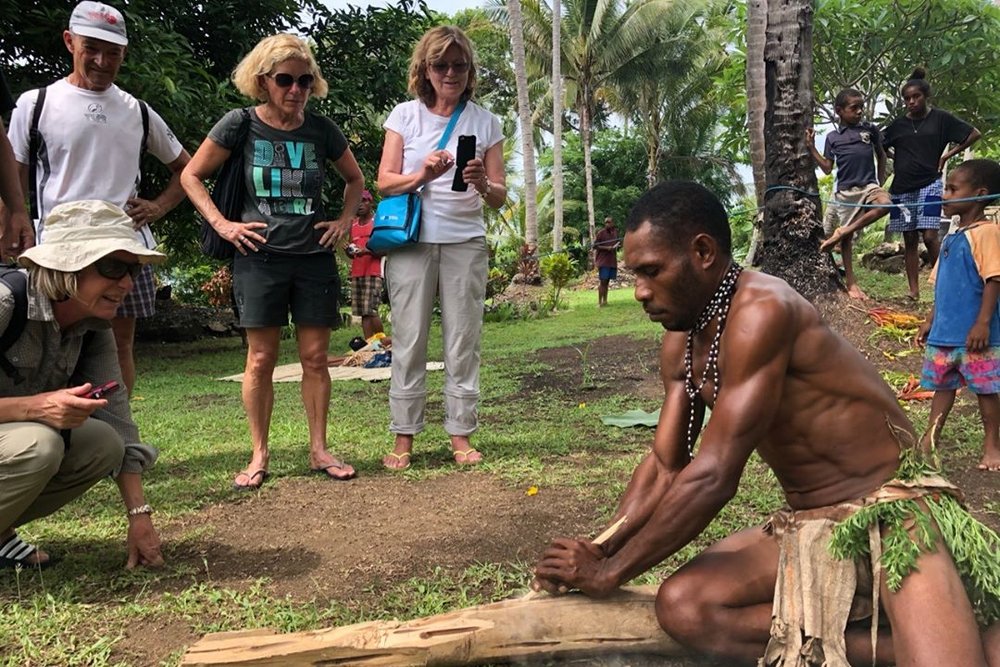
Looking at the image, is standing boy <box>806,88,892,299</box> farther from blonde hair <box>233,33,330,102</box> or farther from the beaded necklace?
the beaded necklace

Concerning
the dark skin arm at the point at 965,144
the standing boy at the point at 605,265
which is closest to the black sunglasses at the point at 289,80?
the dark skin arm at the point at 965,144

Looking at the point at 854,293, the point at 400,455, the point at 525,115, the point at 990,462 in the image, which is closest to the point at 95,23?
the point at 400,455

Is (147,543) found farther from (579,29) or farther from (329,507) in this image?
(579,29)

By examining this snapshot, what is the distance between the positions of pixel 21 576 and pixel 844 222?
8029 mm

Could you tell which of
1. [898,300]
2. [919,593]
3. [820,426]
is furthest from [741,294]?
[898,300]

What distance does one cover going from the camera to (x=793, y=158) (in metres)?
6.55

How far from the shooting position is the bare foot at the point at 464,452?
4.26m

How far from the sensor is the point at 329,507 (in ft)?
12.0

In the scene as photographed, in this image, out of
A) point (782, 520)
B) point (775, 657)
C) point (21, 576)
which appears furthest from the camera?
point (21, 576)

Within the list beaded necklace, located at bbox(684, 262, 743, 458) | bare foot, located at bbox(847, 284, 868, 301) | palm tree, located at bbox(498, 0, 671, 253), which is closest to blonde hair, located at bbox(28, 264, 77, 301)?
beaded necklace, located at bbox(684, 262, 743, 458)

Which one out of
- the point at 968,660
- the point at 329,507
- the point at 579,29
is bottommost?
the point at 329,507

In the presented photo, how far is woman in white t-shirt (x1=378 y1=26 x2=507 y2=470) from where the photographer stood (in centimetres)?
418

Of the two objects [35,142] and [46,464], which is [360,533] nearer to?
[46,464]

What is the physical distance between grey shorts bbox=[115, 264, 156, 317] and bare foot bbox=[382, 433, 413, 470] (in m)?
1.33
